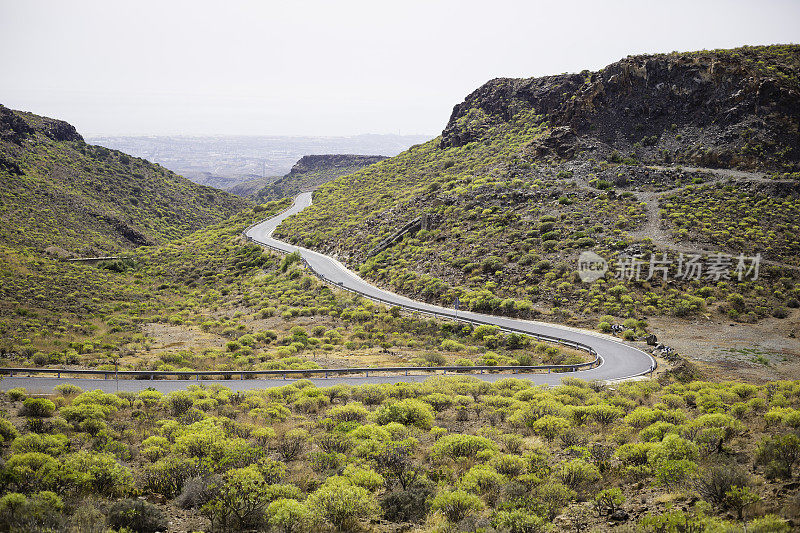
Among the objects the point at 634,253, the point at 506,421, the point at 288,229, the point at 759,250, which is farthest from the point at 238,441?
the point at 288,229

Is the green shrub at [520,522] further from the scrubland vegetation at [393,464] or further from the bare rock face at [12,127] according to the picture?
the bare rock face at [12,127]

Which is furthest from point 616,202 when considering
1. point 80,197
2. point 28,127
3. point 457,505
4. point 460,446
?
point 28,127

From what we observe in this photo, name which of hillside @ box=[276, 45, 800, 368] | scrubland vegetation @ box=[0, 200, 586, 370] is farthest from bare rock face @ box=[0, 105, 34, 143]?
hillside @ box=[276, 45, 800, 368]

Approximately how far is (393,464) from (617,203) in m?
43.1

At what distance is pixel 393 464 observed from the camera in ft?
32.8

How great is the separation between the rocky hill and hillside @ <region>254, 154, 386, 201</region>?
85.3 m

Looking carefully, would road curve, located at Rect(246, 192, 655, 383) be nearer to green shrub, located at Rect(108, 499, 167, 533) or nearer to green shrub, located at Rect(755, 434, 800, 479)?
green shrub, located at Rect(755, 434, 800, 479)

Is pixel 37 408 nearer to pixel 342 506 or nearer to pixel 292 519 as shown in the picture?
pixel 292 519

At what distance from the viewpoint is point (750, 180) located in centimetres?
4356

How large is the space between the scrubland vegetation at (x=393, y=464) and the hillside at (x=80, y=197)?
58.1m

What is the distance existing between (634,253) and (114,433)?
1461 inches

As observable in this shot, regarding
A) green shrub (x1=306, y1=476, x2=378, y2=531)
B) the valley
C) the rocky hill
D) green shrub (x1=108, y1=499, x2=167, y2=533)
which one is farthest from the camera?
the rocky hill

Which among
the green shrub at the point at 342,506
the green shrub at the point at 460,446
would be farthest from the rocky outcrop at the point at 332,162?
the green shrub at the point at 342,506

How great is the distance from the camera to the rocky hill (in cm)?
3375
